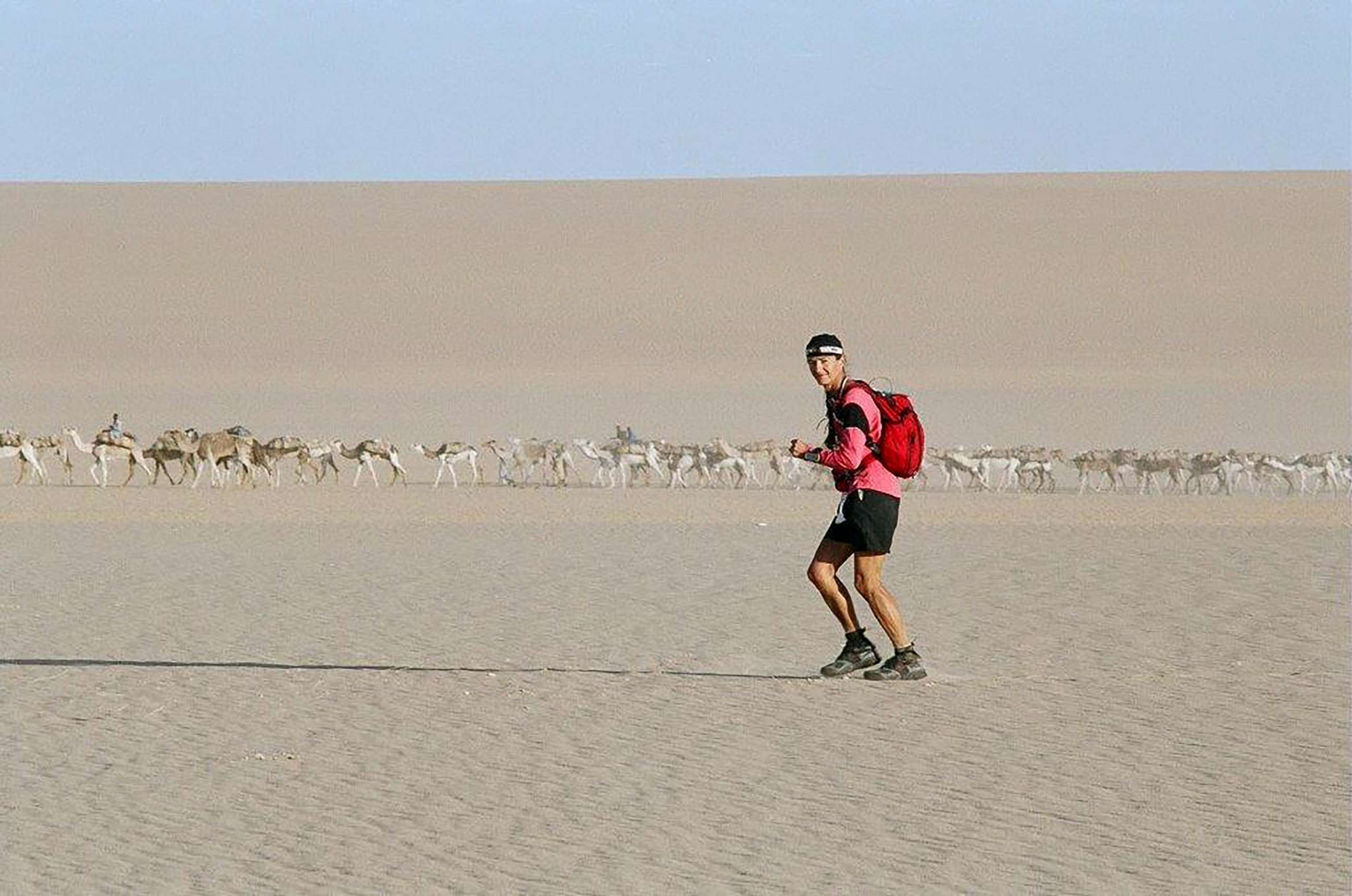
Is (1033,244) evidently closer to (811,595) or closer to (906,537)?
(906,537)

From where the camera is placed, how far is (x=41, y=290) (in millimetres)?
72125

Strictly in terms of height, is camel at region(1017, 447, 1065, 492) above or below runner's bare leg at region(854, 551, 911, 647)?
above

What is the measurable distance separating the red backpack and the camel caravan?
2363 cm

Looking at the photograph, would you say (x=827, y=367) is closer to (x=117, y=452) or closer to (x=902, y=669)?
(x=902, y=669)

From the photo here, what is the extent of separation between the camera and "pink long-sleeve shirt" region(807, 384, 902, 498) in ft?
35.2

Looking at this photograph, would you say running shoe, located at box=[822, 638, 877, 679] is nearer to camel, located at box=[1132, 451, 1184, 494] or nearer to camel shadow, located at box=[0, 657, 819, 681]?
camel shadow, located at box=[0, 657, 819, 681]

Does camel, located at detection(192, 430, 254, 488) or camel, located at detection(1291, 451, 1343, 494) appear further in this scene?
camel, located at detection(1291, 451, 1343, 494)

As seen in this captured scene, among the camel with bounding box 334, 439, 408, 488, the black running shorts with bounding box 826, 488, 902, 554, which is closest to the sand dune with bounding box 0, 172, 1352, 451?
the camel with bounding box 334, 439, 408, 488

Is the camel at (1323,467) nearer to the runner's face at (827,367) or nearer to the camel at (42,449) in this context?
the camel at (42,449)

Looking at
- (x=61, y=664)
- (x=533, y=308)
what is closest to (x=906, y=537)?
(x=61, y=664)

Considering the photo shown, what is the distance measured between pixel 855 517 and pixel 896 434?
51 centimetres

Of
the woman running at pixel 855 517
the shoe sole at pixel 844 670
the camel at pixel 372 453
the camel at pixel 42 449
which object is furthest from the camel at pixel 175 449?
the woman running at pixel 855 517

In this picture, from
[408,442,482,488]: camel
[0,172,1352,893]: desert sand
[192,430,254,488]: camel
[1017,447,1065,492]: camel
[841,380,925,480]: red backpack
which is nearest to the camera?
[0,172,1352,893]: desert sand

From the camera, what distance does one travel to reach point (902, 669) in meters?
11.4
